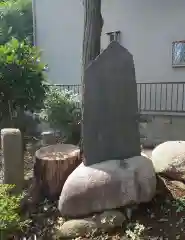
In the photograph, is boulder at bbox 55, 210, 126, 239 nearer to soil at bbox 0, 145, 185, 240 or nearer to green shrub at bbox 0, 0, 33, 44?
soil at bbox 0, 145, 185, 240

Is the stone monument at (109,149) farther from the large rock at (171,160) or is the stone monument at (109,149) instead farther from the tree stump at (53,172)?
the large rock at (171,160)

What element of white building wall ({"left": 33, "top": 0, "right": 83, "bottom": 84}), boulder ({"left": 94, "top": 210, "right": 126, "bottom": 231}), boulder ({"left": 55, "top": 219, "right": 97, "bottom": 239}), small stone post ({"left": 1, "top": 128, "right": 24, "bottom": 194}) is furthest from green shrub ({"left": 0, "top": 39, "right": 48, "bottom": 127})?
white building wall ({"left": 33, "top": 0, "right": 83, "bottom": 84})

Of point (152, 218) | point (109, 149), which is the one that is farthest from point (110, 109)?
point (152, 218)

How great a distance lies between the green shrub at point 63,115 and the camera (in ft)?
24.6

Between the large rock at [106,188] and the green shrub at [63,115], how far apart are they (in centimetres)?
377

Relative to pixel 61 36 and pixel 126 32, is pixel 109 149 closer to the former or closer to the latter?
pixel 126 32

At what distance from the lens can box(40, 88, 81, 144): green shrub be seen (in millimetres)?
7500

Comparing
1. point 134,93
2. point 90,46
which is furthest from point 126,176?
point 90,46

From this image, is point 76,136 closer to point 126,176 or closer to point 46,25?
point 126,176

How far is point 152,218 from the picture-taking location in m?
3.57

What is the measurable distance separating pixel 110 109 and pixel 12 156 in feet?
4.93

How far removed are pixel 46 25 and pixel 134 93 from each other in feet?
29.7

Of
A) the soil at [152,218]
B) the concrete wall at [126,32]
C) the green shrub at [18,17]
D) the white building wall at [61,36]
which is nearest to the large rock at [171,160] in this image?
the soil at [152,218]

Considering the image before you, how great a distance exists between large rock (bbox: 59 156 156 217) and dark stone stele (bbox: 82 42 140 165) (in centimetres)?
27
